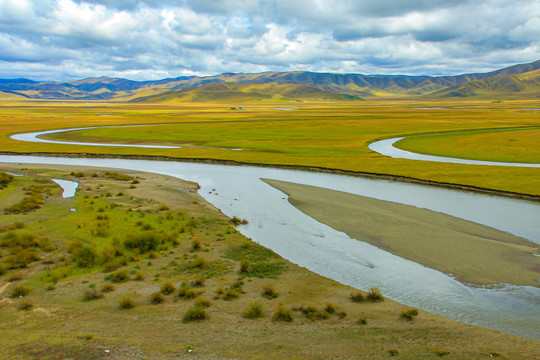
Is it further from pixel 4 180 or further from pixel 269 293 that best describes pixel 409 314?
pixel 4 180

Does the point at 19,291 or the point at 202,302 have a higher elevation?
the point at 19,291

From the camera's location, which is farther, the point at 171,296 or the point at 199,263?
the point at 199,263

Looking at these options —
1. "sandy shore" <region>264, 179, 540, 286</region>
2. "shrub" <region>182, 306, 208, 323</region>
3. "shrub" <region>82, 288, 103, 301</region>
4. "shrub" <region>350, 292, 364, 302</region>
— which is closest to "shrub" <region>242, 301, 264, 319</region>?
"shrub" <region>182, 306, 208, 323</region>

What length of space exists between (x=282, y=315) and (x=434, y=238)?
13.2 m

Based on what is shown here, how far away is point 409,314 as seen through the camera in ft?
43.3

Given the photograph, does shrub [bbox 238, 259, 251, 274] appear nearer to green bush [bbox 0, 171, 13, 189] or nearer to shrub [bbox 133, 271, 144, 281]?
shrub [bbox 133, 271, 144, 281]

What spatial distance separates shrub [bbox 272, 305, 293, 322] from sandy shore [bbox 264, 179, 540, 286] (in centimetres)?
910

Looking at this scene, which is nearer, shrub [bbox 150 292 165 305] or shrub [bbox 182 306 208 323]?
shrub [bbox 182 306 208 323]

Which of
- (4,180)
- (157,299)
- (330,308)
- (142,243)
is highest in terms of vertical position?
(4,180)

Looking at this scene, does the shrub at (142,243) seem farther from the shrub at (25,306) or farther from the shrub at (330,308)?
the shrub at (330,308)

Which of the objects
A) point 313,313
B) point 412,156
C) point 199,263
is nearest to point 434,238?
point 313,313

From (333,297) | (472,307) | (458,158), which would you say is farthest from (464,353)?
(458,158)

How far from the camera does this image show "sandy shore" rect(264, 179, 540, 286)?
17422 mm

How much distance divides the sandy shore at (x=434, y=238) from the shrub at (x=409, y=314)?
490 centimetres
